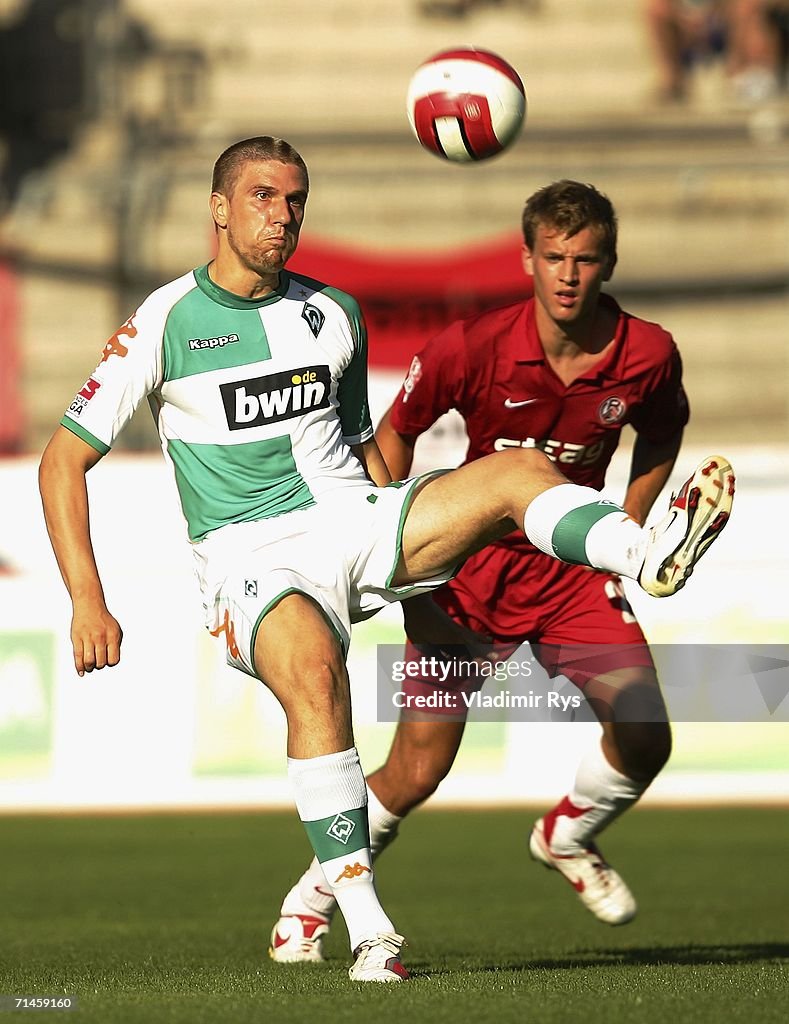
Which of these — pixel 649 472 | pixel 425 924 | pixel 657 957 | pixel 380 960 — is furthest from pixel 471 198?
pixel 380 960

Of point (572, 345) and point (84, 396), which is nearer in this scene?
point (84, 396)

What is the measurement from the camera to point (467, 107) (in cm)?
618

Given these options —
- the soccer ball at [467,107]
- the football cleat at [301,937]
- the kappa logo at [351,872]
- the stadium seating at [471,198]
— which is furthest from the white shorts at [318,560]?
the stadium seating at [471,198]

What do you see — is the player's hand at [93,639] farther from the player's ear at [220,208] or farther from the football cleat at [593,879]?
the football cleat at [593,879]

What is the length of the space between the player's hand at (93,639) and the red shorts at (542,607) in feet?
5.30

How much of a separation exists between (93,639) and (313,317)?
1.22 m

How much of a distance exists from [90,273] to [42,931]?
393 inches

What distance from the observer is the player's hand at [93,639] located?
4895mm

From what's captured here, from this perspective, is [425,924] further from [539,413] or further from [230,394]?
[230,394]

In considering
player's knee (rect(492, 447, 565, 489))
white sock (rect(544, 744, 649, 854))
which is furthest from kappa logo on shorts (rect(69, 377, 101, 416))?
white sock (rect(544, 744, 649, 854))

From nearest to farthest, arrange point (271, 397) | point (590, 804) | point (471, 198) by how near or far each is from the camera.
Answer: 1. point (271, 397)
2. point (590, 804)
3. point (471, 198)

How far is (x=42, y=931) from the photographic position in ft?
23.7

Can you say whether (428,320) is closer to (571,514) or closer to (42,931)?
(42,931)

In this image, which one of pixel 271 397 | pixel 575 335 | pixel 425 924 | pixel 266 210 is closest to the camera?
pixel 266 210
